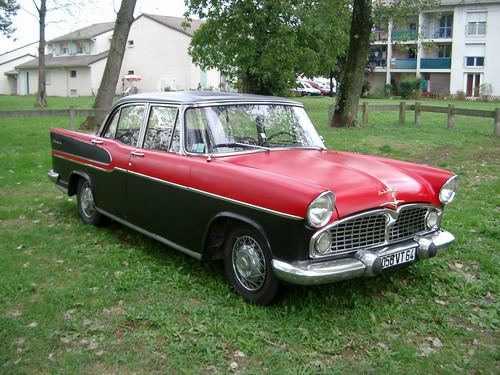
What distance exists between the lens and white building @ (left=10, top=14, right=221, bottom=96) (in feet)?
158

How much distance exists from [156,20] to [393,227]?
48.2 meters

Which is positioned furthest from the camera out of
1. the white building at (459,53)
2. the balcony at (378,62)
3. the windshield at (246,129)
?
the balcony at (378,62)

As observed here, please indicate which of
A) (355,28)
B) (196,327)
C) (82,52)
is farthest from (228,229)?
(82,52)

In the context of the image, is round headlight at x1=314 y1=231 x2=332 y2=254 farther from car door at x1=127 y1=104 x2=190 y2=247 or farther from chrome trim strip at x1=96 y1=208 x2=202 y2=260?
car door at x1=127 y1=104 x2=190 y2=247

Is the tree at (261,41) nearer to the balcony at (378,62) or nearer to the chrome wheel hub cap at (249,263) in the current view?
the chrome wheel hub cap at (249,263)

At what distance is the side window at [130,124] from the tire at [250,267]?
6.35ft

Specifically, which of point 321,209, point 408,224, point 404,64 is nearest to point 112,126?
point 321,209

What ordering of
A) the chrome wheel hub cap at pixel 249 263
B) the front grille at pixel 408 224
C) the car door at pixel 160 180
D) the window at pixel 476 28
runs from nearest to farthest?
the chrome wheel hub cap at pixel 249 263
the front grille at pixel 408 224
the car door at pixel 160 180
the window at pixel 476 28

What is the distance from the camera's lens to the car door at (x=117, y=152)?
578cm

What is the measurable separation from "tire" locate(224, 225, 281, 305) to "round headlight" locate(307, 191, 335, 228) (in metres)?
0.47

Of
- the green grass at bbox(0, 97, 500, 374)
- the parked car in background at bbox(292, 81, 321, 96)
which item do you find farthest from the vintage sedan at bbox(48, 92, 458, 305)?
the parked car in background at bbox(292, 81, 321, 96)

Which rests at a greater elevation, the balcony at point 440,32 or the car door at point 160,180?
the balcony at point 440,32

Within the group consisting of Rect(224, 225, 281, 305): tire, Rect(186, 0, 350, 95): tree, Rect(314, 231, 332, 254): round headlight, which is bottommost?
Rect(224, 225, 281, 305): tire

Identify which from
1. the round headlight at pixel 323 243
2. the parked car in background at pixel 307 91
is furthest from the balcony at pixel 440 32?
the round headlight at pixel 323 243
